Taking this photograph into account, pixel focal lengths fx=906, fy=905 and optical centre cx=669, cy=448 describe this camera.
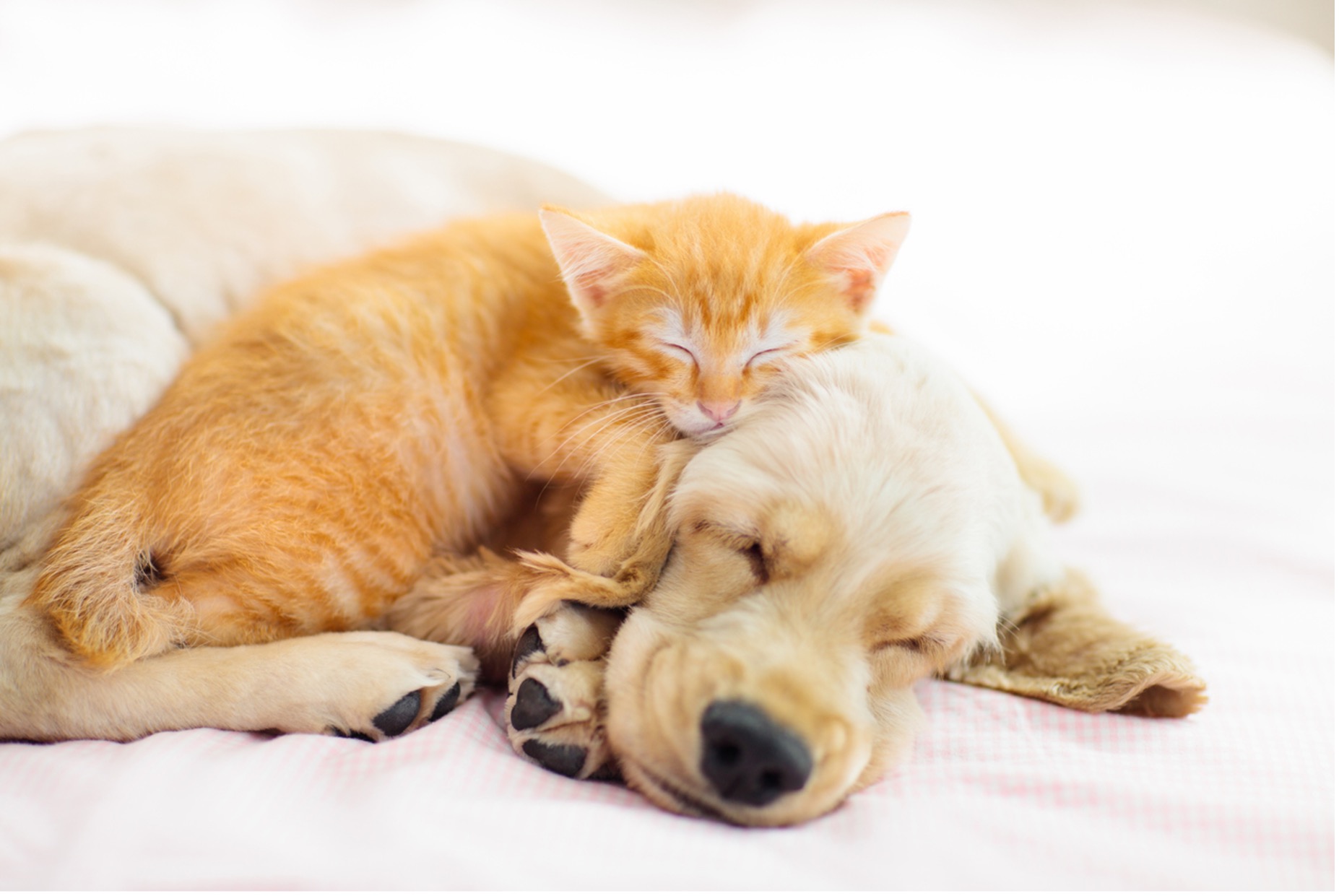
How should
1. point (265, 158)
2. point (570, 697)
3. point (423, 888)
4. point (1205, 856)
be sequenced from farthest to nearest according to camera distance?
point (265, 158) < point (570, 697) < point (1205, 856) < point (423, 888)

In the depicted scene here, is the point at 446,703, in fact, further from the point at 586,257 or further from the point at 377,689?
the point at 586,257

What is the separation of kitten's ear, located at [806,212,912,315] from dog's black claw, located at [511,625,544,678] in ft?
3.02

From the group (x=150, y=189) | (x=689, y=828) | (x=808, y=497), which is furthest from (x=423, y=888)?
(x=150, y=189)

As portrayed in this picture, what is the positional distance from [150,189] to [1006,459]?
2.20 metres

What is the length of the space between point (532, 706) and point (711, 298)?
847 mm

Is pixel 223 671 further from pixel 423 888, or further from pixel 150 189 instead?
pixel 150 189

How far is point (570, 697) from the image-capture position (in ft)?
5.04

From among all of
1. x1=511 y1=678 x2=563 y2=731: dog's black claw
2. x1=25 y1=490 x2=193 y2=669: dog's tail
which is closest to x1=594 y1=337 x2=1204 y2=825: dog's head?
x1=511 y1=678 x2=563 y2=731: dog's black claw

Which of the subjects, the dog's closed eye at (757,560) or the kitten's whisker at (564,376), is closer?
the dog's closed eye at (757,560)

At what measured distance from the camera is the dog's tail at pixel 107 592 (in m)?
1.59

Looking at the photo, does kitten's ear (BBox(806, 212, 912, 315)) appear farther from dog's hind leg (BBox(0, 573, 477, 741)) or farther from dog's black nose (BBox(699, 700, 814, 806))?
→ dog's hind leg (BBox(0, 573, 477, 741))

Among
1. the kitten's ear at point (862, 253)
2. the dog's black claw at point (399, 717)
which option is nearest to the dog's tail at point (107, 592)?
the dog's black claw at point (399, 717)

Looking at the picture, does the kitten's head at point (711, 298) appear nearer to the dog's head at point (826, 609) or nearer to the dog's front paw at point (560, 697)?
the dog's head at point (826, 609)

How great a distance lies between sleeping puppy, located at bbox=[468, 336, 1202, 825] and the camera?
1.41 metres
